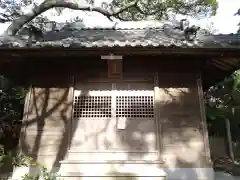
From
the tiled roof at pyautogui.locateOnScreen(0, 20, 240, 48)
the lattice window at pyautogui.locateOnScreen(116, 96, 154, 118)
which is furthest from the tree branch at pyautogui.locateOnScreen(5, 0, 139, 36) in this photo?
the lattice window at pyautogui.locateOnScreen(116, 96, 154, 118)

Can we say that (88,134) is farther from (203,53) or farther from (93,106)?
(203,53)

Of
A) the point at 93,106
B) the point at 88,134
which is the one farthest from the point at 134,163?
the point at 93,106

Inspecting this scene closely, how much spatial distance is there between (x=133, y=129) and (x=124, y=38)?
2841 millimetres

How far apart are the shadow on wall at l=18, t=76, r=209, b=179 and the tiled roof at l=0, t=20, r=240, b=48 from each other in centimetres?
122

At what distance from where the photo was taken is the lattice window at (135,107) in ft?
20.1

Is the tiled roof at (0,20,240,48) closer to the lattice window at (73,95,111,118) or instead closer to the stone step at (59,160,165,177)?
the lattice window at (73,95,111,118)

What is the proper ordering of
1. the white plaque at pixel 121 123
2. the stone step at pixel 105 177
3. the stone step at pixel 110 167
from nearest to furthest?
the stone step at pixel 105 177 < the stone step at pixel 110 167 < the white plaque at pixel 121 123

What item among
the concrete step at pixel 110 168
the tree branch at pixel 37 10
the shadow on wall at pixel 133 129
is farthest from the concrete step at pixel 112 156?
the tree branch at pixel 37 10

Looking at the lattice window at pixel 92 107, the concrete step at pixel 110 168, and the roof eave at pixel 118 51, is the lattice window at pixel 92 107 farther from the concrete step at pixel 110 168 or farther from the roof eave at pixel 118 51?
the roof eave at pixel 118 51

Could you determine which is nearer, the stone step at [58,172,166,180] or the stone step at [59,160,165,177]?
the stone step at [58,172,166,180]

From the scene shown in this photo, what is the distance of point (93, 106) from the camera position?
6.23 metres

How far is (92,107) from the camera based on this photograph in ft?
20.4

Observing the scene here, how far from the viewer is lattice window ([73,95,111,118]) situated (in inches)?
243

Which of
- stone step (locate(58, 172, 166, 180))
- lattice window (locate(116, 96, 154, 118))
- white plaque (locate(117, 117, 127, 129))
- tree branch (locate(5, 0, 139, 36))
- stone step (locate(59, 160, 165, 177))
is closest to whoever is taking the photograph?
stone step (locate(58, 172, 166, 180))
